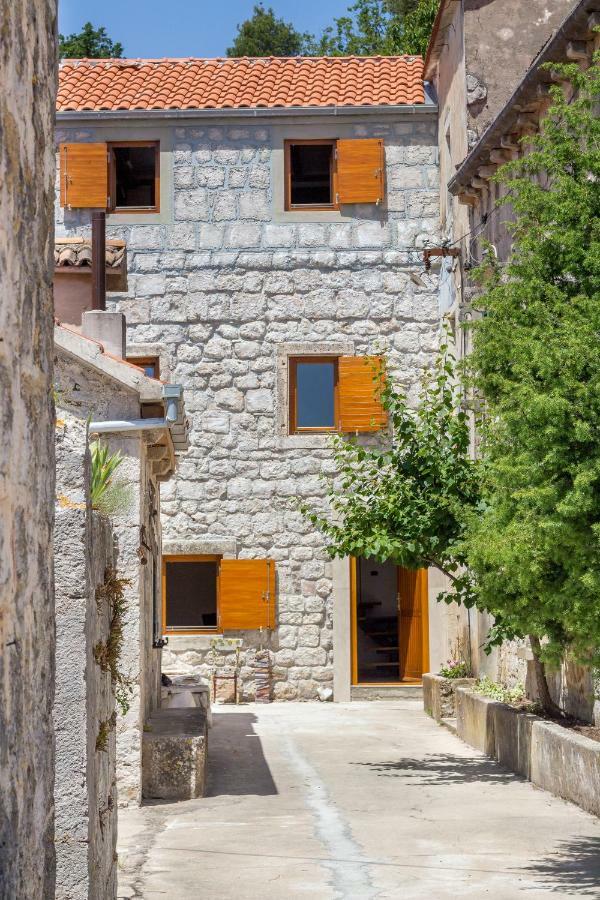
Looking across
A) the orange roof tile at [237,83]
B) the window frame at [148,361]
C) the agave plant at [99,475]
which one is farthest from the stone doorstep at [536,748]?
the orange roof tile at [237,83]

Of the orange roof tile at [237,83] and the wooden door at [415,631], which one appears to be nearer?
the wooden door at [415,631]

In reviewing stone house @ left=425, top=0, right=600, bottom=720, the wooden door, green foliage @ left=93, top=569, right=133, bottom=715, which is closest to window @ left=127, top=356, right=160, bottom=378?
stone house @ left=425, top=0, right=600, bottom=720

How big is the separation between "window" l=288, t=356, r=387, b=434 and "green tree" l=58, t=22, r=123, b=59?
1527cm

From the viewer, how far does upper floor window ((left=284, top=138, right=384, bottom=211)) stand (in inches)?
803

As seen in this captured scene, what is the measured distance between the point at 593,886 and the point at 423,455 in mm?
6713

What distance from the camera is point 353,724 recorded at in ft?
55.6

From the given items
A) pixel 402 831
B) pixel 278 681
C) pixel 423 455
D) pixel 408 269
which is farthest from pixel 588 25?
pixel 278 681

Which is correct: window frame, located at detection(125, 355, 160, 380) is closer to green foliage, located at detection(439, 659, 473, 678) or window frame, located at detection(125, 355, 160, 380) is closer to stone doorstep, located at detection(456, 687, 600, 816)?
green foliage, located at detection(439, 659, 473, 678)

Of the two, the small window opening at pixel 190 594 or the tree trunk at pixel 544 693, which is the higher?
the small window opening at pixel 190 594

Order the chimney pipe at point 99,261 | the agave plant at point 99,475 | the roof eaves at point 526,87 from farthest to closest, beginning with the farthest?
1. the chimney pipe at point 99,261
2. the roof eaves at point 526,87
3. the agave plant at point 99,475

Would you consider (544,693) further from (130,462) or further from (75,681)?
(75,681)

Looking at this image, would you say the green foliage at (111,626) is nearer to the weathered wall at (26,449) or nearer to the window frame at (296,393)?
the weathered wall at (26,449)

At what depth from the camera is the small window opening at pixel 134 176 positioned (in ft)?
67.9

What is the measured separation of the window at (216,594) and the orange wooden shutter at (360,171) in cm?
555
